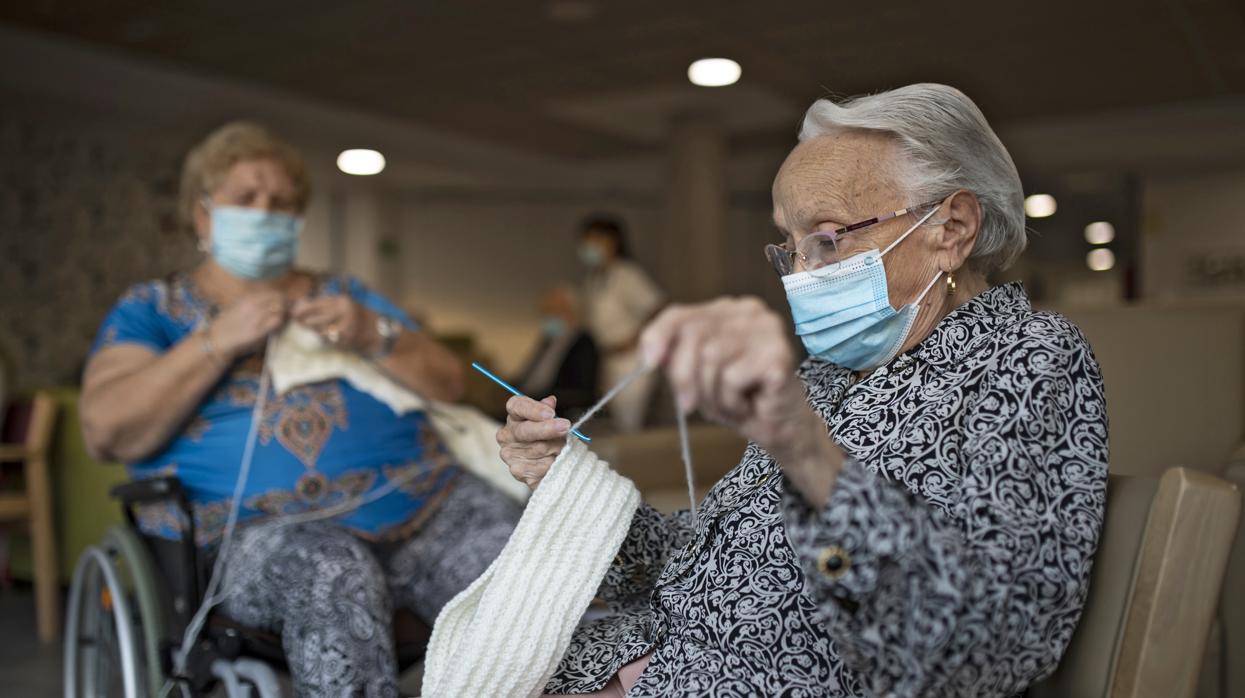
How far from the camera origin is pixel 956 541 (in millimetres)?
886

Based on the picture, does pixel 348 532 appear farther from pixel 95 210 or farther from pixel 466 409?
pixel 95 210

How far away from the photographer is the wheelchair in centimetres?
172

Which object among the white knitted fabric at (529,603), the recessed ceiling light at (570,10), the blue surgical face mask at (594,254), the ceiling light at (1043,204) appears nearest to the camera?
the white knitted fabric at (529,603)

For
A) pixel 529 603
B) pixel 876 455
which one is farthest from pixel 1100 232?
pixel 529 603

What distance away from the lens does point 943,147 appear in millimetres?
1186

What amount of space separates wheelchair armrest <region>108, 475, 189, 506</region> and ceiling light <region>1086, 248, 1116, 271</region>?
474 inches

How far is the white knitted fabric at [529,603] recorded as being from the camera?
1119 mm

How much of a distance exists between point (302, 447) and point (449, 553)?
35 cm

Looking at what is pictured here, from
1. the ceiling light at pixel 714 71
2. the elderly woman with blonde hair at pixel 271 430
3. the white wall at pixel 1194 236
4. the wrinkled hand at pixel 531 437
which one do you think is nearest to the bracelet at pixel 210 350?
the elderly woman with blonde hair at pixel 271 430

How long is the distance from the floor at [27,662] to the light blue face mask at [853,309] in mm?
1885

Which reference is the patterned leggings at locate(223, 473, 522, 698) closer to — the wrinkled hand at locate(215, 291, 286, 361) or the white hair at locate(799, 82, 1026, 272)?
the wrinkled hand at locate(215, 291, 286, 361)

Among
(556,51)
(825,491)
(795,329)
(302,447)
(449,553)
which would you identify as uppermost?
(556,51)

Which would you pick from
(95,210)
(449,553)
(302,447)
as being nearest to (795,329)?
(449,553)

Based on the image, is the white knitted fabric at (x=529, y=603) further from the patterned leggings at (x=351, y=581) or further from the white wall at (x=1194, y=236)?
the white wall at (x=1194, y=236)
